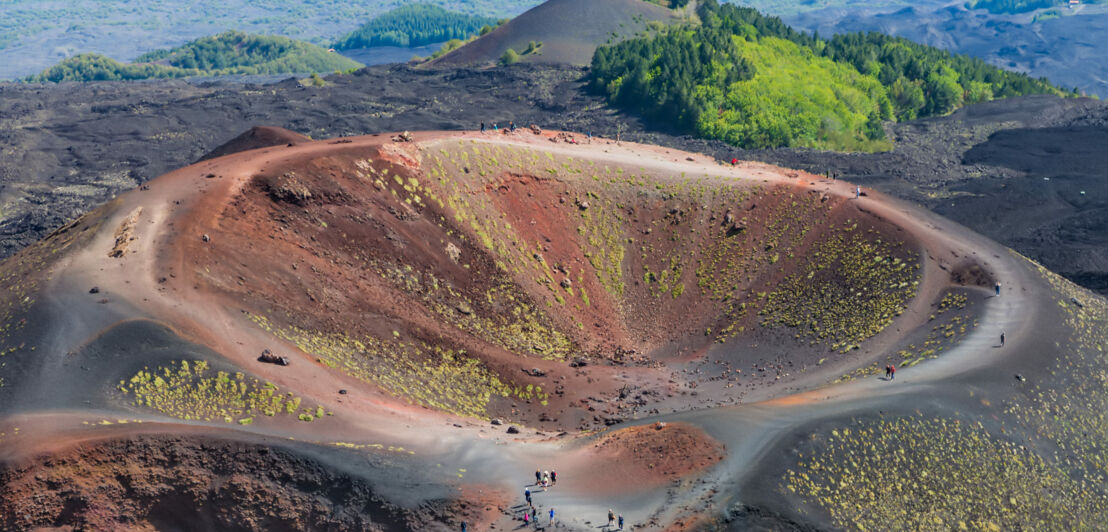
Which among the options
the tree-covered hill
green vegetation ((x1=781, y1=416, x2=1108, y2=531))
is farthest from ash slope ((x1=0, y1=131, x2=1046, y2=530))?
the tree-covered hill

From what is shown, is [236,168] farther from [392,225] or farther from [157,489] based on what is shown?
[157,489]

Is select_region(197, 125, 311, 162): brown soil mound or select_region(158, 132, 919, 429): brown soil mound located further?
select_region(197, 125, 311, 162): brown soil mound

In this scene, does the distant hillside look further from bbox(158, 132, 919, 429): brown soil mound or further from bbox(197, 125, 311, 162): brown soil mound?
bbox(158, 132, 919, 429): brown soil mound

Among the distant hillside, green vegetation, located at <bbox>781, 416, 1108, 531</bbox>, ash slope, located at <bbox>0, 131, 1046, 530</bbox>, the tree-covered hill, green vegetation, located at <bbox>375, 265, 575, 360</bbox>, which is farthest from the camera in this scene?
the distant hillside

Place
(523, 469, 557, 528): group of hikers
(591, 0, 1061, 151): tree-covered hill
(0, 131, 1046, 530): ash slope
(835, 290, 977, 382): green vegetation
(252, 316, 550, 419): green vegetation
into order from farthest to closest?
(591, 0, 1061, 151): tree-covered hill → (835, 290, 977, 382): green vegetation → (252, 316, 550, 419): green vegetation → (0, 131, 1046, 530): ash slope → (523, 469, 557, 528): group of hikers

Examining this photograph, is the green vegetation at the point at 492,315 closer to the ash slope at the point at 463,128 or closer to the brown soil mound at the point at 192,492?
the brown soil mound at the point at 192,492
